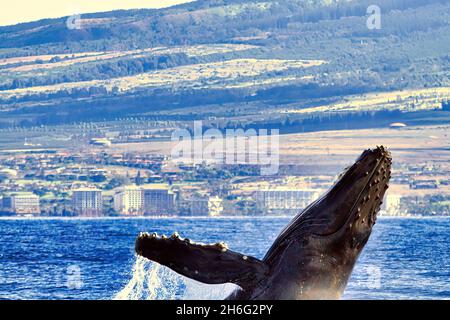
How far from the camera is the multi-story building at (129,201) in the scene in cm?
15050

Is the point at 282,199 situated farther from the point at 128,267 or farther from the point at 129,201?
the point at 128,267

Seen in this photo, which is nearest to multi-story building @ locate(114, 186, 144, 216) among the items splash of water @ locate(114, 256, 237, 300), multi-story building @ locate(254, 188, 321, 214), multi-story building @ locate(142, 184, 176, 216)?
multi-story building @ locate(142, 184, 176, 216)

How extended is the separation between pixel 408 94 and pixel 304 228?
18198 centimetres

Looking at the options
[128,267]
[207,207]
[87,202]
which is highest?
[128,267]

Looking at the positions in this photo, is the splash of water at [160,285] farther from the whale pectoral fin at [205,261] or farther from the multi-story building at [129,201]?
the multi-story building at [129,201]

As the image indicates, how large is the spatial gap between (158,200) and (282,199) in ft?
48.9

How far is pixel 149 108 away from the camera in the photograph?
196375 mm

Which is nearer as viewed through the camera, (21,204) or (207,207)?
(207,207)

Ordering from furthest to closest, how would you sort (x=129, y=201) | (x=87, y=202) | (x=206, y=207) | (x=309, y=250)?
(x=87, y=202) < (x=129, y=201) < (x=206, y=207) < (x=309, y=250)

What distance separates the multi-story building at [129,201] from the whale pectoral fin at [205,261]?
14261 cm

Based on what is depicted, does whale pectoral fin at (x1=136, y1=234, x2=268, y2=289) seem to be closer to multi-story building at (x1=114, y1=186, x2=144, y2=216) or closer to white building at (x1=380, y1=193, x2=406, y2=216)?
white building at (x1=380, y1=193, x2=406, y2=216)

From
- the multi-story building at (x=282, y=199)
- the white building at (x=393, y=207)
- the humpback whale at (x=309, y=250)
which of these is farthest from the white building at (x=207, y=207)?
the humpback whale at (x=309, y=250)

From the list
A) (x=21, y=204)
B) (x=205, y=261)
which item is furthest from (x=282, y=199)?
(x=205, y=261)

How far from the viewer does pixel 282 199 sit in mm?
145500
